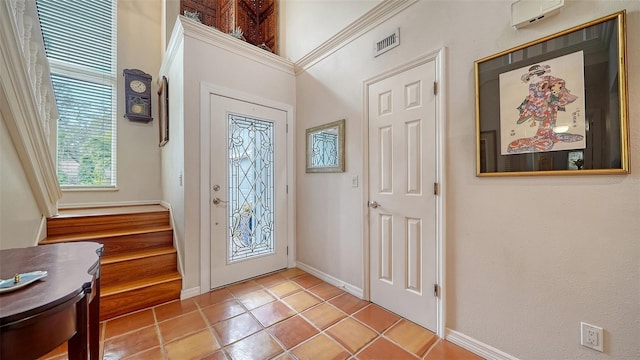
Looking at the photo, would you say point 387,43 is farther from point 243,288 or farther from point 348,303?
point 243,288

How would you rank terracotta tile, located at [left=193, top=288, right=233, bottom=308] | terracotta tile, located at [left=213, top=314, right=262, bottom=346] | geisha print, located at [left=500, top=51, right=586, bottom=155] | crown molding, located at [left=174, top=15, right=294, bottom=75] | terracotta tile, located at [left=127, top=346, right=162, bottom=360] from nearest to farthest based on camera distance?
1. geisha print, located at [left=500, top=51, right=586, bottom=155]
2. terracotta tile, located at [left=127, top=346, right=162, bottom=360]
3. terracotta tile, located at [left=213, top=314, right=262, bottom=346]
4. terracotta tile, located at [left=193, top=288, right=233, bottom=308]
5. crown molding, located at [left=174, top=15, right=294, bottom=75]

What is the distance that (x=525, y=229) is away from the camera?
1.44 meters

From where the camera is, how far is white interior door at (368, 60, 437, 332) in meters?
1.86

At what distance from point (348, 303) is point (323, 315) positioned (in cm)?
30

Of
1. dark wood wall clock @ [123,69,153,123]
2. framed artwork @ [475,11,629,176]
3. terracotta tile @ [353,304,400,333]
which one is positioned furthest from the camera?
dark wood wall clock @ [123,69,153,123]

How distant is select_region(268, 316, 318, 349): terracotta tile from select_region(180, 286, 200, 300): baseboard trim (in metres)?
0.98

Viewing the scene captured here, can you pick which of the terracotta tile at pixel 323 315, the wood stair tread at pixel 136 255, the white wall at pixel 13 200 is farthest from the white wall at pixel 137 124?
the terracotta tile at pixel 323 315

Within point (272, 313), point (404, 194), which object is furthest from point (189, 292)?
point (404, 194)

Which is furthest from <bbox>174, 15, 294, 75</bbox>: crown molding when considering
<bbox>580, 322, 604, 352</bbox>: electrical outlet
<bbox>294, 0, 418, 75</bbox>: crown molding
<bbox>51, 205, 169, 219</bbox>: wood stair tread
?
<bbox>580, 322, 604, 352</bbox>: electrical outlet

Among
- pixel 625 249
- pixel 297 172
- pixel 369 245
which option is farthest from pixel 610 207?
→ pixel 297 172

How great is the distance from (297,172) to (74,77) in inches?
126

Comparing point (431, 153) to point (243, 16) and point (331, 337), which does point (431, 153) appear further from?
point (243, 16)

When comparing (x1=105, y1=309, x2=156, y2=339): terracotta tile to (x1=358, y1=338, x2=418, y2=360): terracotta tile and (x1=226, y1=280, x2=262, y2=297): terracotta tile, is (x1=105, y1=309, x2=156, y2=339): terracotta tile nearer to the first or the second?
(x1=226, y1=280, x2=262, y2=297): terracotta tile

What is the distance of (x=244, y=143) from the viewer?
110 inches
